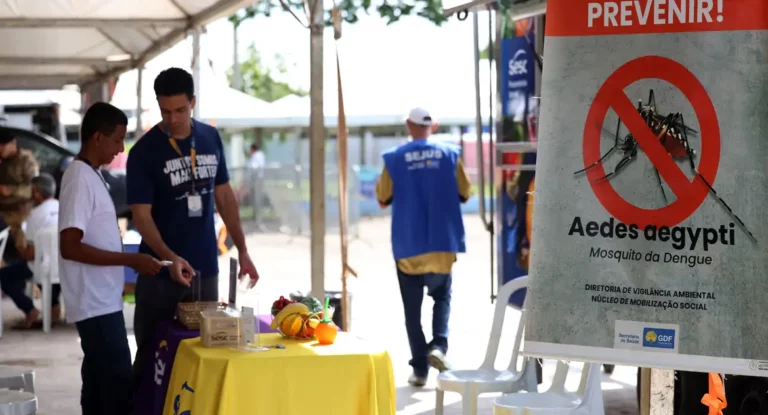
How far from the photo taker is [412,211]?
24.2 feet

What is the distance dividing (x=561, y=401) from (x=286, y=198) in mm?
14935

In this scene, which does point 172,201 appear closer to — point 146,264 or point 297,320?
point 146,264

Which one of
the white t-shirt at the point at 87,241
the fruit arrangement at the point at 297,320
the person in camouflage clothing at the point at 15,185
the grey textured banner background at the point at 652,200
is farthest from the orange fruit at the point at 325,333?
the person in camouflage clothing at the point at 15,185

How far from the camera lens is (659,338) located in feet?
8.60

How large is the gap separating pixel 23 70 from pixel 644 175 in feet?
40.5

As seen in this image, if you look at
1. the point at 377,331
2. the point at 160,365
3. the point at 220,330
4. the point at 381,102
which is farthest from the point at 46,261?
the point at 381,102

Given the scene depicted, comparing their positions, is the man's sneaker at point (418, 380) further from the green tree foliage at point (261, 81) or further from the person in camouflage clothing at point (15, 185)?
the green tree foliage at point (261, 81)

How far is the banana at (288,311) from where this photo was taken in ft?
14.1

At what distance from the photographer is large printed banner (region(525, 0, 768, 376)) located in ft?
8.46

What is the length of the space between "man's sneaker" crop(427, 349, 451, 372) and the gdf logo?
5.80 ft

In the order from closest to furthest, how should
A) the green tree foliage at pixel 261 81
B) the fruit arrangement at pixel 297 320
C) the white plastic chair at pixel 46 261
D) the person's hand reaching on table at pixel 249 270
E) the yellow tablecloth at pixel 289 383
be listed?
the yellow tablecloth at pixel 289 383 → the fruit arrangement at pixel 297 320 → the person's hand reaching on table at pixel 249 270 → the white plastic chair at pixel 46 261 → the green tree foliage at pixel 261 81

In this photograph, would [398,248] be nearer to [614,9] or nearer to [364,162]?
[614,9]

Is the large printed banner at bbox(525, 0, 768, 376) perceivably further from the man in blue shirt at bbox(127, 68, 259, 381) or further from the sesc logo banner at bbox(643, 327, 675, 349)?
the man in blue shirt at bbox(127, 68, 259, 381)

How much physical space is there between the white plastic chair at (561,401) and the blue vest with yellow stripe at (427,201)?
2.55m
